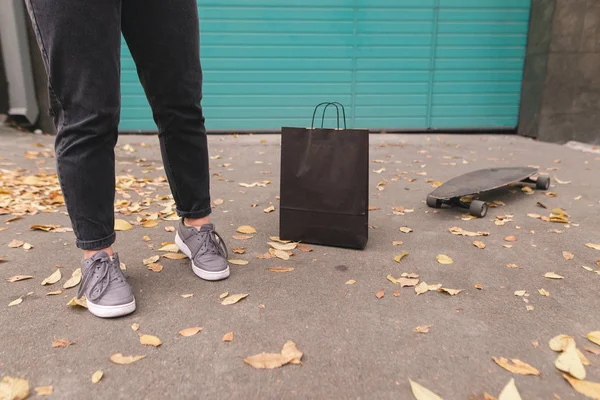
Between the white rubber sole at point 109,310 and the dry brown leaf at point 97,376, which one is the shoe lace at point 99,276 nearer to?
the white rubber sole at point 109,310

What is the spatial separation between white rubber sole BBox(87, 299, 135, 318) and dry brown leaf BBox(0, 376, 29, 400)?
322 mm

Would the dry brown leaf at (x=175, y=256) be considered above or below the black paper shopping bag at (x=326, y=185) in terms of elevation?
below

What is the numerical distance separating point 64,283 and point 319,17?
5.38 metres

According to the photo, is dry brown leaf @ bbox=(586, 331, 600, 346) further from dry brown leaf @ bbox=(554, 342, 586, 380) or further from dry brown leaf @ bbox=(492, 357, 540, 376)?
dry brown leaf @ bbox=(492, 357, 540, 376)

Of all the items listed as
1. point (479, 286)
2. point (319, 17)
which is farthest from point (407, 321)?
point (319, 17)

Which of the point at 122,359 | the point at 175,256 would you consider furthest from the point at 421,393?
→ the point at 175,256

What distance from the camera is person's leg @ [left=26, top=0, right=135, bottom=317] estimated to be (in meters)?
1.31

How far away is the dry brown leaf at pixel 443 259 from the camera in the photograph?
1.95m

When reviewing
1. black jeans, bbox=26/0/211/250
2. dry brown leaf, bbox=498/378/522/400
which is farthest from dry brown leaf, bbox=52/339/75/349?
dry brown leaf, bbox=498/378/522/400

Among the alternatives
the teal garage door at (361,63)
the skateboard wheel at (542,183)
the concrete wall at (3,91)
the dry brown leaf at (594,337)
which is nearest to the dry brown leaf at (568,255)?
the dry brown leaf at (594,337)

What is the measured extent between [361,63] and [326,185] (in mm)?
4740

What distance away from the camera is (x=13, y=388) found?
42.9 inches

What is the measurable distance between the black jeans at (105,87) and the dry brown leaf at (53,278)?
0.35 metres

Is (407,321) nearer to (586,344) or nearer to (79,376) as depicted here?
(586,344)
